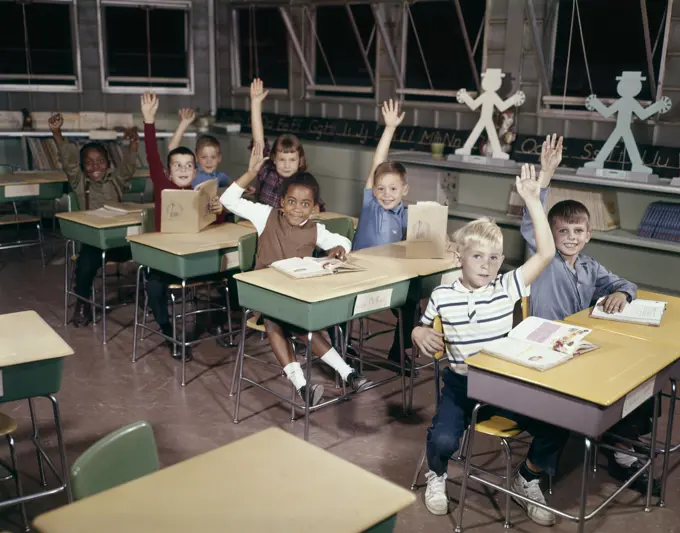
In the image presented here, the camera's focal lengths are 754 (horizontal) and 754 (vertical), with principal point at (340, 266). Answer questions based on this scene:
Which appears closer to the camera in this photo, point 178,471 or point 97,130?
point 178,471

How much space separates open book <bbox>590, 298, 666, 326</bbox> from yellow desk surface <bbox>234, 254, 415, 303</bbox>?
79cm

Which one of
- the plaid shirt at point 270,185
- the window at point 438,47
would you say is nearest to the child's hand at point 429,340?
the plaid shirt at point 270,185

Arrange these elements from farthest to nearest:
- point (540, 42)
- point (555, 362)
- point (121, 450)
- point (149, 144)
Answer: point (540, 42)
point (149, 144)
point (555, 362)
point (121, 450)

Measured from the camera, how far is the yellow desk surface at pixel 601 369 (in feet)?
6.93

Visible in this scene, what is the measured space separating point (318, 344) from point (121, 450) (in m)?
1.77

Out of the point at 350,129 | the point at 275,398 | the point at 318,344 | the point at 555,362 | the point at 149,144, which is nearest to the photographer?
the point at 555,362

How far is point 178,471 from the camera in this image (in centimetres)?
163

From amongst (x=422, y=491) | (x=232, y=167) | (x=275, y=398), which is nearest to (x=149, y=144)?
(x=275, y=398)

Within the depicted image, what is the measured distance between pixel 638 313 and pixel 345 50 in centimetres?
481

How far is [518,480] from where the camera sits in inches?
107

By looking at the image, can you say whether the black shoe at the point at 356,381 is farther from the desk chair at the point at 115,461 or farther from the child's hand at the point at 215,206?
the desk chair at the point at 115,461

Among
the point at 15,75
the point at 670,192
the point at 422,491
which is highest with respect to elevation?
the point at 15,75

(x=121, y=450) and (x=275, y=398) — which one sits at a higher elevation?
(x=121, y=450)

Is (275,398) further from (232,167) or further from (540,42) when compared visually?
(232,167)
